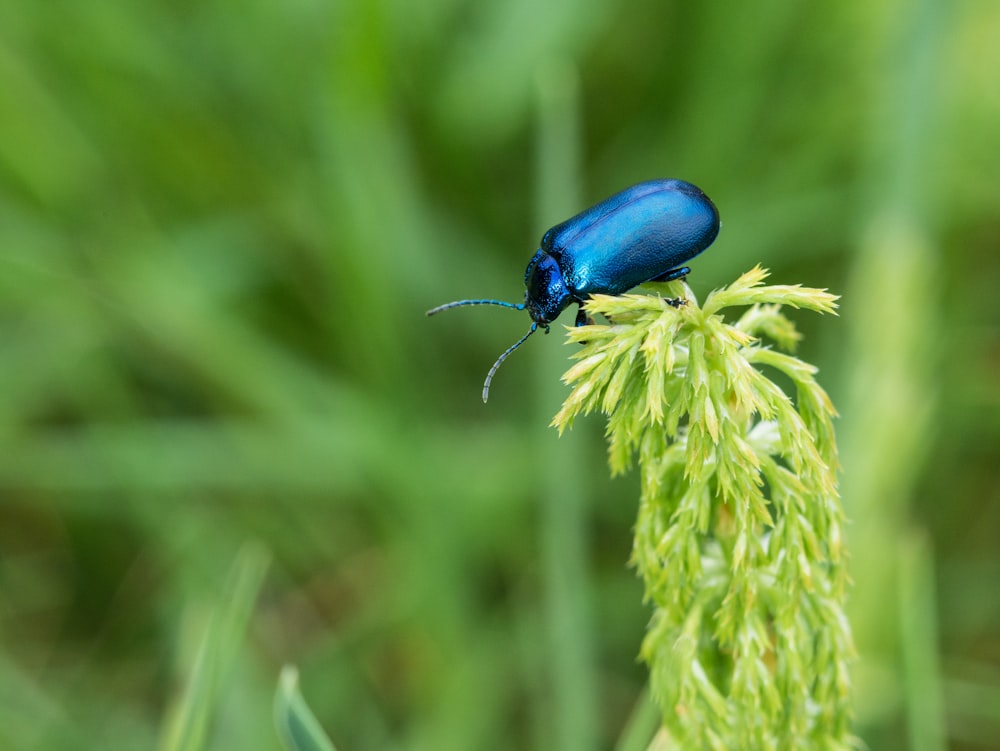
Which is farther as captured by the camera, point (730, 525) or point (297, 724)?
point (730, 525)

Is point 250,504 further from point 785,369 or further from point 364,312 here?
point 785,369

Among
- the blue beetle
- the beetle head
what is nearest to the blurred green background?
the beetle head

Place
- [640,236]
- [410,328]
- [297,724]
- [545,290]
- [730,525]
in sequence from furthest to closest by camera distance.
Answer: [410,328], [545,290], [640,236], [730,525], [297,724]

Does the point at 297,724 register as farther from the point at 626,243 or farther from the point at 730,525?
the point at 626,243

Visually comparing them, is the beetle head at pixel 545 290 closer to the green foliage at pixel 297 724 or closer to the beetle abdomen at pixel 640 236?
the beetle abdomen at pixel 640 236

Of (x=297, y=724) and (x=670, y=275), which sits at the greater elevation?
(x=670, y=275)

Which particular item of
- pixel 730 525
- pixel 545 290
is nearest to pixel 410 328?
pixel 545 290
